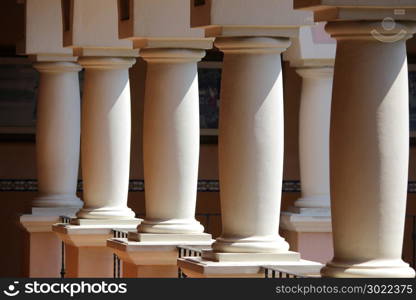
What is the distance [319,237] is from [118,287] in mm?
8089

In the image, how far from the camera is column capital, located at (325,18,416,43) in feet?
22.5

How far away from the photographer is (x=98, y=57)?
12.8 m

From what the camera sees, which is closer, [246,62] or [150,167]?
[246,62]

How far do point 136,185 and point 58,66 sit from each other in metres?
4.49

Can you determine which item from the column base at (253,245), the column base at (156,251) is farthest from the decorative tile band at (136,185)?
the column base at (253,245)

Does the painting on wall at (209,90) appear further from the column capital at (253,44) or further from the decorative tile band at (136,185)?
the column capital at (253,44)

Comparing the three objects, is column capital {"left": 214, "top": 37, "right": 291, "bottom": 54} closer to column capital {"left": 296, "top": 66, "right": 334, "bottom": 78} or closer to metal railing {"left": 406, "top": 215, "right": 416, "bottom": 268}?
column capital {"left": 296, "top": 66, "right": 334, "bottom": 78}

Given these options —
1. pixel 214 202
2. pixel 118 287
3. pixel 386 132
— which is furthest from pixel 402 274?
pixel 214 202

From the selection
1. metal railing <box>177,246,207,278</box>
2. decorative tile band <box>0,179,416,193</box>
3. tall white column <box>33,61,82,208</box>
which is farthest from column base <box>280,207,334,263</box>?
decorative tile band <box>0,179,416,193</box>

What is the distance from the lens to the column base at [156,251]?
1105cm

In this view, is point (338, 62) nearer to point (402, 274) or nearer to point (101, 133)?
point (402, 274)

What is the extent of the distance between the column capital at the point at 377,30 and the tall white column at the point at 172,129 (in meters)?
3.94

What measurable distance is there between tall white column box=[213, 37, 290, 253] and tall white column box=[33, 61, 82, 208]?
6.15 metres

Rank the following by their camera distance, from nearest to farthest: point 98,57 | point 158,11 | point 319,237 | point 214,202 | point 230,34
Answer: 1. point 230,34
2. point 158,11
3. point 98,57
4. point 319,237
5. point 214,202
